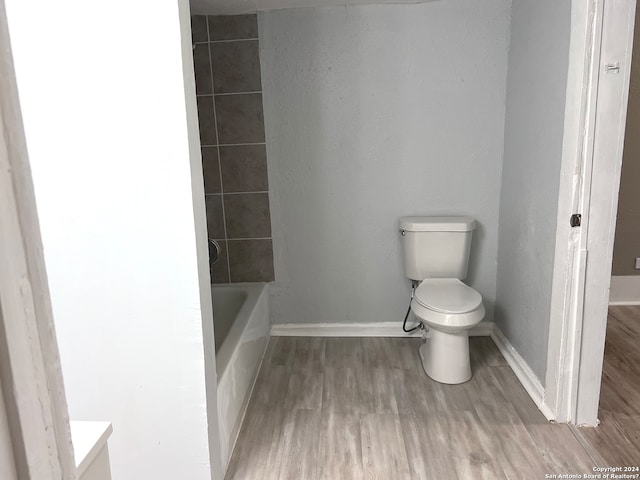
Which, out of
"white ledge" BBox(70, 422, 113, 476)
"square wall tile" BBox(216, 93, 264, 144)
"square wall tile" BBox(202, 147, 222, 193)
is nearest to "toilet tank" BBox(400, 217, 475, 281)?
"square wall tile" BBox(216, 93, 264, 144)

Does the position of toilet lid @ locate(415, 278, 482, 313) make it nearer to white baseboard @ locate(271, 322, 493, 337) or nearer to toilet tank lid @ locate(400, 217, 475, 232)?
toilet tank lid @ locate(400, 217, 475, 232)

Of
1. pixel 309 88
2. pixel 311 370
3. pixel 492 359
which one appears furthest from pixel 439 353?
pixel 309 88

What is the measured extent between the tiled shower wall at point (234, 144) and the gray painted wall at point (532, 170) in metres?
1.39

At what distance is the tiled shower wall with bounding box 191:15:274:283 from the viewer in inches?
107

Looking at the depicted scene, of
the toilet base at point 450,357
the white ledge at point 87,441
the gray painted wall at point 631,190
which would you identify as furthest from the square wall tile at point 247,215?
the gray painted wall at point 631,190

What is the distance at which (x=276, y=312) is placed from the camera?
306 cm

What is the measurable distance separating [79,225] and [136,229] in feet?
0.58

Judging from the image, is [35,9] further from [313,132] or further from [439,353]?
[439,353]

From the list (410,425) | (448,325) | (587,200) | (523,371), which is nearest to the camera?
(587,200)

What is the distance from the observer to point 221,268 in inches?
118

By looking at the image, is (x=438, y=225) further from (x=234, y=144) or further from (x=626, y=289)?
(x=626, y=289)

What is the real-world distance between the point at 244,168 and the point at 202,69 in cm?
61

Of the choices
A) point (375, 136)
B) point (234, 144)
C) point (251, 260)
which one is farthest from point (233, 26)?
point (251, 260)

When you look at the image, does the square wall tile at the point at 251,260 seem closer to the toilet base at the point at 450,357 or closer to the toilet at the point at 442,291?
the toilet at the point at 442,291
